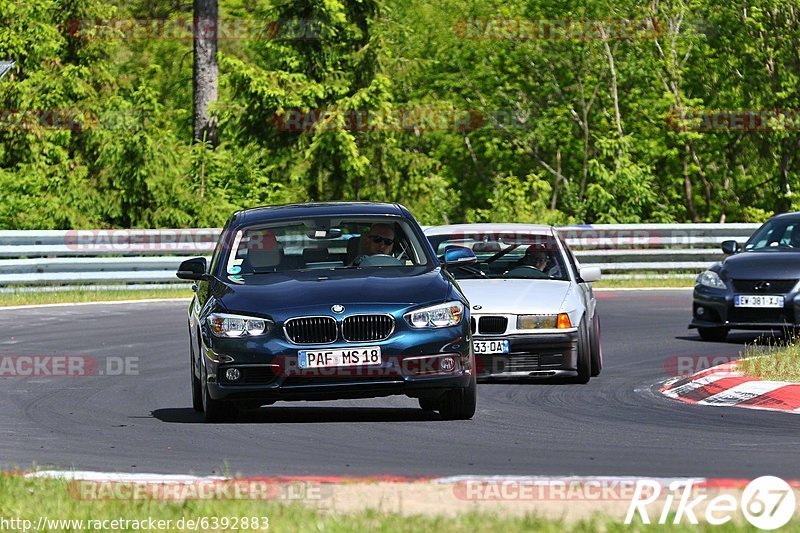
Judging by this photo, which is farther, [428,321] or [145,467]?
[428,321]

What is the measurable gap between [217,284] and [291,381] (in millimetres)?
1256

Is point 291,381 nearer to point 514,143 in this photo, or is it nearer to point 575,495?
point 575,495

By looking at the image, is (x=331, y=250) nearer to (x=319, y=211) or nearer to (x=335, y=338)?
(x=319, y=211)

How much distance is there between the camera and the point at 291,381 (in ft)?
35.4

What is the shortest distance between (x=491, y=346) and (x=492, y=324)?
184mm

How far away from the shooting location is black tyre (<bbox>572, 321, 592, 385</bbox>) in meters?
14.0

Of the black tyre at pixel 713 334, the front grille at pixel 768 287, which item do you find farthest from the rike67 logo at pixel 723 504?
the black tyre at pixel 713 334

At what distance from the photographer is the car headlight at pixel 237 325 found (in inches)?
427

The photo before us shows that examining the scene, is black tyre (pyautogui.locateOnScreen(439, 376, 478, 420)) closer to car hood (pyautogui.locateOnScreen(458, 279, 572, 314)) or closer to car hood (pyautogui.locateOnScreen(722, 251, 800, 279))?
car hood (pyautogui.locateOnScreen(458, 279, 572, 314))

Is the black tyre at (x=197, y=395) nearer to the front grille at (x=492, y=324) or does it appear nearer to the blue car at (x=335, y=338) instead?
the blue car at (x=335, y=338)

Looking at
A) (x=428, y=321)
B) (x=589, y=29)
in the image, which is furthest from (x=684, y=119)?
(x=428, y=321)

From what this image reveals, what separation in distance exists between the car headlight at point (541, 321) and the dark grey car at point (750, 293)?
15.2 ft

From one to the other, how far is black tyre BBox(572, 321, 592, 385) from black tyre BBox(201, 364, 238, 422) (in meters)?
3.61

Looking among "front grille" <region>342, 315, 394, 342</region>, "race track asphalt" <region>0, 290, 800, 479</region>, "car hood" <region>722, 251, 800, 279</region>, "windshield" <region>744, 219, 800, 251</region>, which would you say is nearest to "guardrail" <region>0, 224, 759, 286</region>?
"windshield" <region>744, 219, 800, 251</region>
